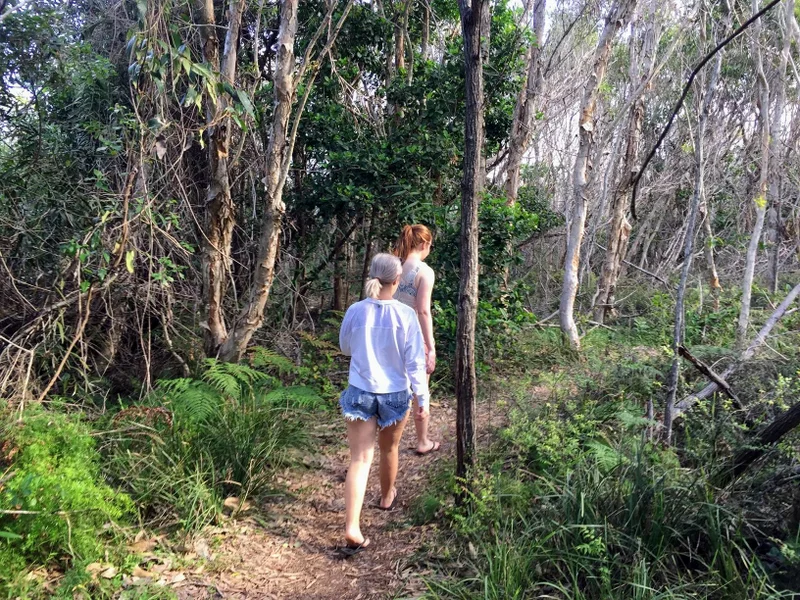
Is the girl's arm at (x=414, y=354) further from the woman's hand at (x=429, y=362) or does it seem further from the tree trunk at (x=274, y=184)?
the tree trunk at (x=274, y=184)

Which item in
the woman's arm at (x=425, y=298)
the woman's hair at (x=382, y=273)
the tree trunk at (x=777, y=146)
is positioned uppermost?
the tree trunk at (x=777, y=146)

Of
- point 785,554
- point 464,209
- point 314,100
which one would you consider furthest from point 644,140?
point 785,554

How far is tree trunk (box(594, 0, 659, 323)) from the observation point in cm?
830

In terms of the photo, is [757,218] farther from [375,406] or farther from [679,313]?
[375,406]

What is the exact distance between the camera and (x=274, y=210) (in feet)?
18.3

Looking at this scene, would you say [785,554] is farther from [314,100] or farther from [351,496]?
[314,100]

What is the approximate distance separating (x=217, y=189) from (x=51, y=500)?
11.2 ft

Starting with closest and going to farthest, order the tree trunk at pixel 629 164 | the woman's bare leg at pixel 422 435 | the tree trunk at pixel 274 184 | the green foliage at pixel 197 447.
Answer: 1. the green foliage at pixel 197 447
2. the woman's bare leg at pixel 422 435
3. the tree trunk at pixel 274 184
4. the tree trunk at pixel 629 164

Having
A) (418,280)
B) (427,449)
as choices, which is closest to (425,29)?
(418,280)

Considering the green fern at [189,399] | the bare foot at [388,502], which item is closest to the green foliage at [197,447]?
the green fern at [189,399]

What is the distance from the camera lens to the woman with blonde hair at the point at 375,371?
3398 millimetres

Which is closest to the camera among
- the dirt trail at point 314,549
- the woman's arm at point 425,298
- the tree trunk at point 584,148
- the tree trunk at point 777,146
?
the dirt trail at point 314,549

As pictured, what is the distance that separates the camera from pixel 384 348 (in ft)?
11.3

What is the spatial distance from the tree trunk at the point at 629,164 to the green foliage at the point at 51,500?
26.8ft
